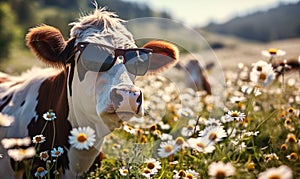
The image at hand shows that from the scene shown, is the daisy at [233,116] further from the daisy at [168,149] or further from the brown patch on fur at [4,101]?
the brown patch on fur at [4,101]

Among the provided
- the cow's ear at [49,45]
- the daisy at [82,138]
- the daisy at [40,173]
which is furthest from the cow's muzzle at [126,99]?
the cow's ear at [49,45]

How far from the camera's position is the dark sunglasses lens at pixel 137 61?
3.17m

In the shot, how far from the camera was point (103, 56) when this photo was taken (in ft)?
10.2

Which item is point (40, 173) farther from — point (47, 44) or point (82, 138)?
point (47, 44)

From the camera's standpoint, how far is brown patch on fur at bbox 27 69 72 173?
3406 mm

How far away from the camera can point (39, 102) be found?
362 cm

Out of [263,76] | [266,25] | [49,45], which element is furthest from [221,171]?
[266,25]

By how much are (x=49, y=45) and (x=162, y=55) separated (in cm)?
96

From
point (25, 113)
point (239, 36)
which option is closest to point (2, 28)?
point (25, 113)

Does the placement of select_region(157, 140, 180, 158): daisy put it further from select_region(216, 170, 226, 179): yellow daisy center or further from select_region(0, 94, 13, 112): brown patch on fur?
select_region(0, 94, 13, 112): brown patch on fur

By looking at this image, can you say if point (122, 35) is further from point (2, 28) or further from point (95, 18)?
point (2, 28)

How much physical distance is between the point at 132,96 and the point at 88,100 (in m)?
0.55

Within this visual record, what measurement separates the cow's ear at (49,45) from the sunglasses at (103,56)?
0.58 feet

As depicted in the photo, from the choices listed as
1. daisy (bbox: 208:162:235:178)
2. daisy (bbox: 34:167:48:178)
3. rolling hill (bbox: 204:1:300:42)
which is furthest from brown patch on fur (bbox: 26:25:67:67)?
rolling hill (bbox: 204:1:300:42)
